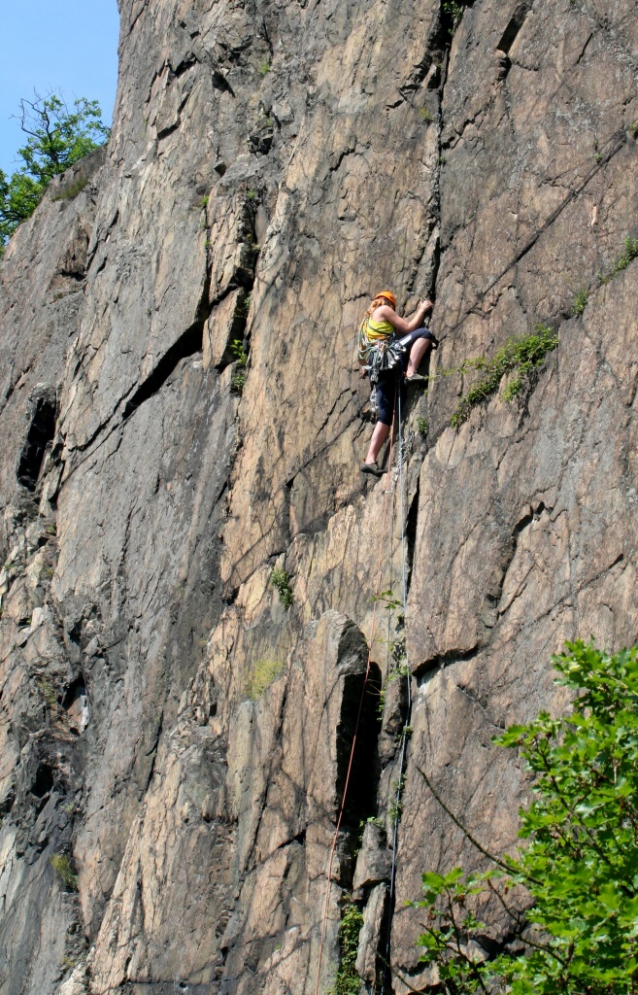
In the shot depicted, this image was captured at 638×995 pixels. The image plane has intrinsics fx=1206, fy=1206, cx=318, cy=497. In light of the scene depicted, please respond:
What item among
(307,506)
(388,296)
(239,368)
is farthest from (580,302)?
(239,368)

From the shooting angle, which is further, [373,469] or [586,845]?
[373,469]

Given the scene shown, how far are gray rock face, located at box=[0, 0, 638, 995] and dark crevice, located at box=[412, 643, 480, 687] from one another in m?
0.02

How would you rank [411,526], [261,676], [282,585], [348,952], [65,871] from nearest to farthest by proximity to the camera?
[348,952] < [411,526] < [261,676] < [282,585] < [65,871]

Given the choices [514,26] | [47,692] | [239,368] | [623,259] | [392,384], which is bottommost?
[47,692]

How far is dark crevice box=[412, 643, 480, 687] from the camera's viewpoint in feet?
26.8

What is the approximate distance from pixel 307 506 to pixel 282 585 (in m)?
0.73

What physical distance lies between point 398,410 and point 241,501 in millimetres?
2483

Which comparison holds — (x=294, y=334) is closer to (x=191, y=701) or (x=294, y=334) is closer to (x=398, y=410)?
(x=398, y=410)

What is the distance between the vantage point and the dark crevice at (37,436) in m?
18.1

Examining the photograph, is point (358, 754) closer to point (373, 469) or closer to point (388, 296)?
point (373, 469)

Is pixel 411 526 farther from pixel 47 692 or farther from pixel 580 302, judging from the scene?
pixel 47 692

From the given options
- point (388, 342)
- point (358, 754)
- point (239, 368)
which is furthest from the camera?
point (239, 368)

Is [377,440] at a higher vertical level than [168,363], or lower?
lower

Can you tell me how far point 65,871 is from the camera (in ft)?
42.0
